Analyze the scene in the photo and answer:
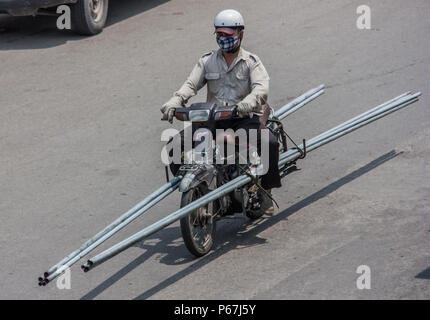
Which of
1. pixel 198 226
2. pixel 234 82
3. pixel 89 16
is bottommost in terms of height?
pixel 198 226

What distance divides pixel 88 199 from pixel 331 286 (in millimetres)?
2915

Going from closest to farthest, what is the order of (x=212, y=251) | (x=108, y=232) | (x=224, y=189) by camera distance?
(x=108, y=232) < (x=224, y=189) < (x=212, y=251)

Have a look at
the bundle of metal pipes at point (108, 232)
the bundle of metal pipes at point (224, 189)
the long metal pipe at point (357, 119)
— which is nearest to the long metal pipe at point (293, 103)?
the long metal pipe at point (357, 119)

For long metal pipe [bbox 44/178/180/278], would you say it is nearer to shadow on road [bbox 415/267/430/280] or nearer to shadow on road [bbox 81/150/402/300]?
shadow on road [bbox 81/150/402/300]

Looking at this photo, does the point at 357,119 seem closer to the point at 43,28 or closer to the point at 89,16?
the point at 89,16

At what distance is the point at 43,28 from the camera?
549 inches

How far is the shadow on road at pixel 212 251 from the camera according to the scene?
673cm

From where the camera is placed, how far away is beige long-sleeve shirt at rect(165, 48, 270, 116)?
24.8ft

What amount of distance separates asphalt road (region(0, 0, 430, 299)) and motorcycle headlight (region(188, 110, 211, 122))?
1.13 m

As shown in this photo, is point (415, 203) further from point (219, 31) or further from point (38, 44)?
point (38, 44)

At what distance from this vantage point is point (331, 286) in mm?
6457

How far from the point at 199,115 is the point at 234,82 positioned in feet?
2.59

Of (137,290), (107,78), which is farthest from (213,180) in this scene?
Result: (107,78)

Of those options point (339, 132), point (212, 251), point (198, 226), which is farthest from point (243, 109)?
point (339, 132)
